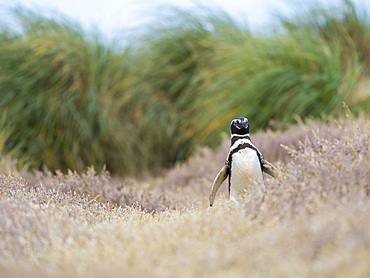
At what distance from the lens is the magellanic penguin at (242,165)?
115 inches

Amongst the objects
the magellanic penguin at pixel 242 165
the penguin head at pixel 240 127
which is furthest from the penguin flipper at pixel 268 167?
the penguin head at pixel 240 127

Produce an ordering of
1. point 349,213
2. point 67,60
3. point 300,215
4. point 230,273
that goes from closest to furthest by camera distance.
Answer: point 230,273
point 349,213
point 300,215
point 67,60

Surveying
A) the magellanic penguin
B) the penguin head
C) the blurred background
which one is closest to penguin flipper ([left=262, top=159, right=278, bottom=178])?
the magellanic penguin

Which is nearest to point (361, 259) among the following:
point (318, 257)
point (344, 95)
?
point (318, 257)

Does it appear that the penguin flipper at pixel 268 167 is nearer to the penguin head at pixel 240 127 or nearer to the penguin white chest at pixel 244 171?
the penguin white chest at pixel 244 171

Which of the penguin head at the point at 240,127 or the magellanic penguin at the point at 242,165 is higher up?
the penguin head at the point at 240,127

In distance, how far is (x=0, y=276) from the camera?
178 centimetres

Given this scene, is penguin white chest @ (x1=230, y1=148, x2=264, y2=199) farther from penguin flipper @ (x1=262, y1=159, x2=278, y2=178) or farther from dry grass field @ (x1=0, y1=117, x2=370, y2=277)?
dry grass field @ (x1=0, y1=117, x2=370, y2=277)

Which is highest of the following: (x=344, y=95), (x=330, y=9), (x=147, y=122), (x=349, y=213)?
(x=330, y=9)

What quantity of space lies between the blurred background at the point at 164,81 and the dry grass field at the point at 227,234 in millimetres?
3278

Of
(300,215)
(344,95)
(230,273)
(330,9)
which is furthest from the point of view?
(330,9)

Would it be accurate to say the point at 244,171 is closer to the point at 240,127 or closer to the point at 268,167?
the point at 268,167

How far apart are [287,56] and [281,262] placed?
16.9ft

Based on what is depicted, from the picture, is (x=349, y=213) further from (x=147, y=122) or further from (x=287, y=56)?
(x=147, y=122)
